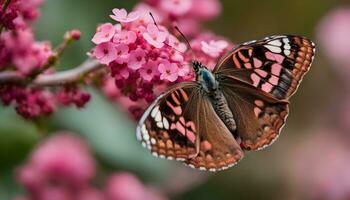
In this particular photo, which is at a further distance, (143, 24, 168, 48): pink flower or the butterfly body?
the butterfly body

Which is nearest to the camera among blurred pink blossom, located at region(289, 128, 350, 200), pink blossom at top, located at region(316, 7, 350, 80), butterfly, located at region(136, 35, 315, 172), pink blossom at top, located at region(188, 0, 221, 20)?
butterfly, located at region(136, 35, 315, 172)

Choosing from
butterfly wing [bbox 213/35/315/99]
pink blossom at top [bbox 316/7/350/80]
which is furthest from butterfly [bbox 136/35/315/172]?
pink blossom at top [bbox 316/7/350/80]

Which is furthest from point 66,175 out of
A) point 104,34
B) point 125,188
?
point 104,34

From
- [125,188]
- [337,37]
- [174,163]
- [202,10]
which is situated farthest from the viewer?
[337,37]

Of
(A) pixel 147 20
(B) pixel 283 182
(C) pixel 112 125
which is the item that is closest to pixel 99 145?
(C) pixel 112 125

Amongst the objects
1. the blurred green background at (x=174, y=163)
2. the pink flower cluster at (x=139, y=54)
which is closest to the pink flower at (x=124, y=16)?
the pink flower cluster at (x=139, y=54)

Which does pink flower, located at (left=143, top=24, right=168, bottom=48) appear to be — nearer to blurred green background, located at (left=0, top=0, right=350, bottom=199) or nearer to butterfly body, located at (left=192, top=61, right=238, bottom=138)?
butterfly body, located at (left=192, top=61, right=238, bottom=138)

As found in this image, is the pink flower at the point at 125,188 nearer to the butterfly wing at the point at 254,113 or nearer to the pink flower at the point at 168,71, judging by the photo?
the butterfly wing at the point at 254,113

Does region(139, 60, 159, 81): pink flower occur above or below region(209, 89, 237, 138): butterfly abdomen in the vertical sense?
above

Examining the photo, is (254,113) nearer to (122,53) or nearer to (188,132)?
(188,132)
